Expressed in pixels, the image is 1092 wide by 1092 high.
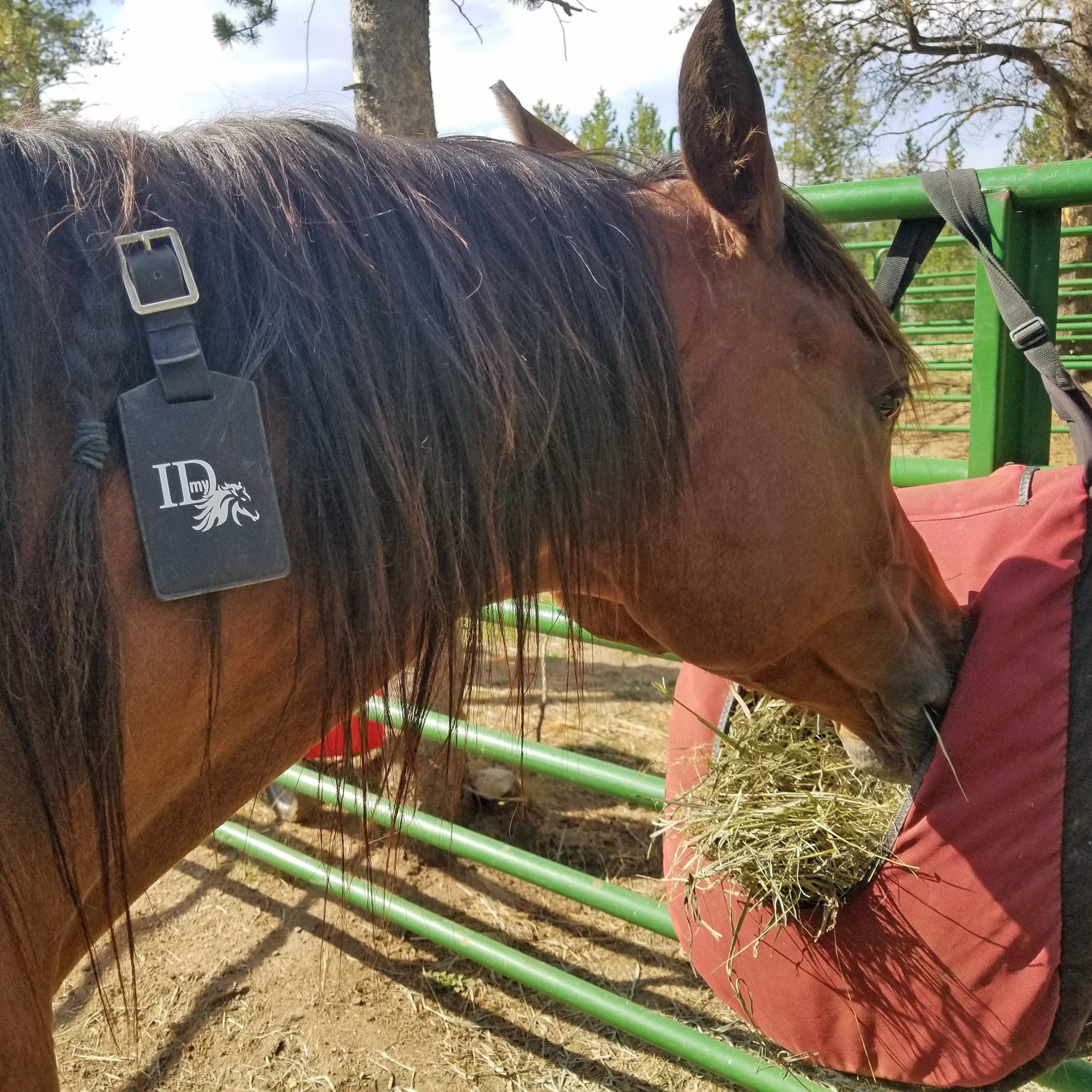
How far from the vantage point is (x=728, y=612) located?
46.1 inches

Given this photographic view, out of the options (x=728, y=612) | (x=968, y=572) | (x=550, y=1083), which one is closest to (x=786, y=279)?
(x=728, y=612)

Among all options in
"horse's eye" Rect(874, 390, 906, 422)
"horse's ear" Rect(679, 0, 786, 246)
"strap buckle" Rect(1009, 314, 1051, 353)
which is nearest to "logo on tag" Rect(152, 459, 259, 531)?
"horse's ear" Rect(679, 0, 786, 246)

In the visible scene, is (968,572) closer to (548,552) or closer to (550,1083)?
(548,552)

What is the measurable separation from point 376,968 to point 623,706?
1.89 meters

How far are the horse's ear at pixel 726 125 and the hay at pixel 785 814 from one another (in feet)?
2.79

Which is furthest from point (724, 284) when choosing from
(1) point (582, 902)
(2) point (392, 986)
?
(2) point (392, 986)

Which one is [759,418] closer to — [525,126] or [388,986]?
[525,126]

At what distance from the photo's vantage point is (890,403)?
4.04ft

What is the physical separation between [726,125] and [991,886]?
1.03m

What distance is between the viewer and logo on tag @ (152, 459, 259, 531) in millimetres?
764

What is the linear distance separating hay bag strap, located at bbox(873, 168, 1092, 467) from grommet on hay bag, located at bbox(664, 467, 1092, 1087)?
101mm

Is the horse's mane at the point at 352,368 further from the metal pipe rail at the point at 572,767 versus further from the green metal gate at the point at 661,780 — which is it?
the metal pipe rail at the point at 572,767

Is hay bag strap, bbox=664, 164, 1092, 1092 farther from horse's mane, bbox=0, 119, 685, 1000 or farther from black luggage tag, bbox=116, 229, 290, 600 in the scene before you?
black luggage tag, bbox=116, 229, 290, 600

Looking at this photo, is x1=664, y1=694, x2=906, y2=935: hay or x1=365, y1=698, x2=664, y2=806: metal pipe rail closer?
x1=664, y1=694, x2=906, y2=935: hay
